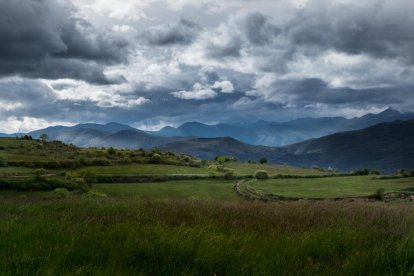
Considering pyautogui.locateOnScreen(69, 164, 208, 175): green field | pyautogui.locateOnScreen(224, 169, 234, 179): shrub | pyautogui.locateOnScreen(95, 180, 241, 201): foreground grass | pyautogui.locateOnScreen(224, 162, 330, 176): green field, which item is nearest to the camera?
pyautogui.locateOnScreen(95, 180, 241, 201): foreground grass

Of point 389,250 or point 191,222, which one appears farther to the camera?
point 191,222

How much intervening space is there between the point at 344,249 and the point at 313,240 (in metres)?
0.61

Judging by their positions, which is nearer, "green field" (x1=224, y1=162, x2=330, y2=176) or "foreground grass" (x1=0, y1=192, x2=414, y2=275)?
"foreground grass" (x1=0, y1=192, x2=414, y2=275)

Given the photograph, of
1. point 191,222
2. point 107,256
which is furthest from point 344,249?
point 107,256

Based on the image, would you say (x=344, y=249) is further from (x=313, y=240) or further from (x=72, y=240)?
(x=72, y=240)

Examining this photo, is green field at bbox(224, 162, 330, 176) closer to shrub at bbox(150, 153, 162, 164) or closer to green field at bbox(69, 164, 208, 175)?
green field at bbox(69, 164, 208, 175)

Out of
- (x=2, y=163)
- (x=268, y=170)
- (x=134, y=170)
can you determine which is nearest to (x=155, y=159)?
(x=134, y=170)

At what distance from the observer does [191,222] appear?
409 inches

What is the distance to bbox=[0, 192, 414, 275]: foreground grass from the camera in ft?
22.7

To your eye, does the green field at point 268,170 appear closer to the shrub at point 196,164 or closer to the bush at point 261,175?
the bush at point 261,175

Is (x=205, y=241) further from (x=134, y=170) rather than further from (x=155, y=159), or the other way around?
(x=155, y=159)

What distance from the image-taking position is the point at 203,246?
25.3 ft

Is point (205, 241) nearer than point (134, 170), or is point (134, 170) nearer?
point (205, 241)

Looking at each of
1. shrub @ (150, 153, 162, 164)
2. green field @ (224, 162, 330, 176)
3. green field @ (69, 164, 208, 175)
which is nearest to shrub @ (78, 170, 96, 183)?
green field @ (69, 164, 208, 175)
